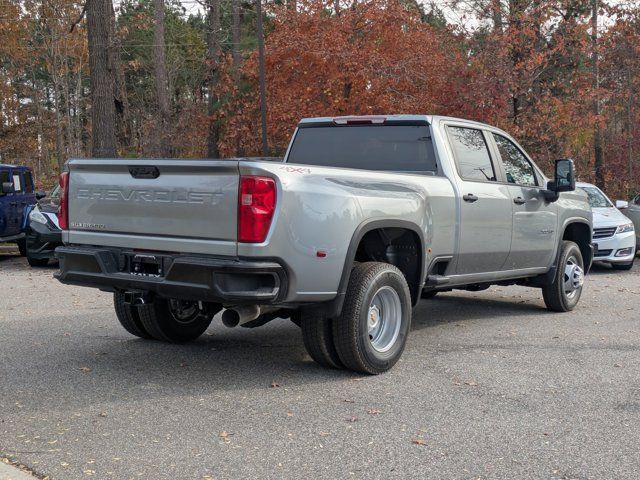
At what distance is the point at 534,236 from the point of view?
856 centimetres

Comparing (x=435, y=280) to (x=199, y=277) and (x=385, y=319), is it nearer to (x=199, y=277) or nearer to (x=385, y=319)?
(x=385, y=319)

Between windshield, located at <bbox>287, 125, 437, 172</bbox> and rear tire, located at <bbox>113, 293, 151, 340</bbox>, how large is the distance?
2064 millimetres

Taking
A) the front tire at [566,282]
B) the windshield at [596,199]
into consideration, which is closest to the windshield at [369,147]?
the front tire at [566,282]

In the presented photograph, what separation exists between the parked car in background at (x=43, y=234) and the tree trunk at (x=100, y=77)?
12.2 feet

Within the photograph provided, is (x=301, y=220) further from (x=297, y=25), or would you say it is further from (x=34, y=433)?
(x=297, y=25)

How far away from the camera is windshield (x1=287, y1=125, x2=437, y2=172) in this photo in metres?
7.39

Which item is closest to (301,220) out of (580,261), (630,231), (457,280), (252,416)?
(252,416)

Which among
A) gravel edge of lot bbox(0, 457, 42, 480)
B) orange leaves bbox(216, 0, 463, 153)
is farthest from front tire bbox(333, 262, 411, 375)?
orange leaves bbox(216, 0, 463, 153)

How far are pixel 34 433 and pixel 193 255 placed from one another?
1.53 meters

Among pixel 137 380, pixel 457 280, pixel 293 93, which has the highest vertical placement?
pixel 293 93

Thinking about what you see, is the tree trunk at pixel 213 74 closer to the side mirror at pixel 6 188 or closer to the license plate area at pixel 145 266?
the side mirror at pixel 6 188

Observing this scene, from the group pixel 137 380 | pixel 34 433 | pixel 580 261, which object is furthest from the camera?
pixel 580 261

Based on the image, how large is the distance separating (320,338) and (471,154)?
2716 millimetres

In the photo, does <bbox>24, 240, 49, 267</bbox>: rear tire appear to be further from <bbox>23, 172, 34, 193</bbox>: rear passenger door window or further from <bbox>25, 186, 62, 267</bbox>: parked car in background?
<bbox>23, 172, 34, 193</bbox>: rear passenger door window
